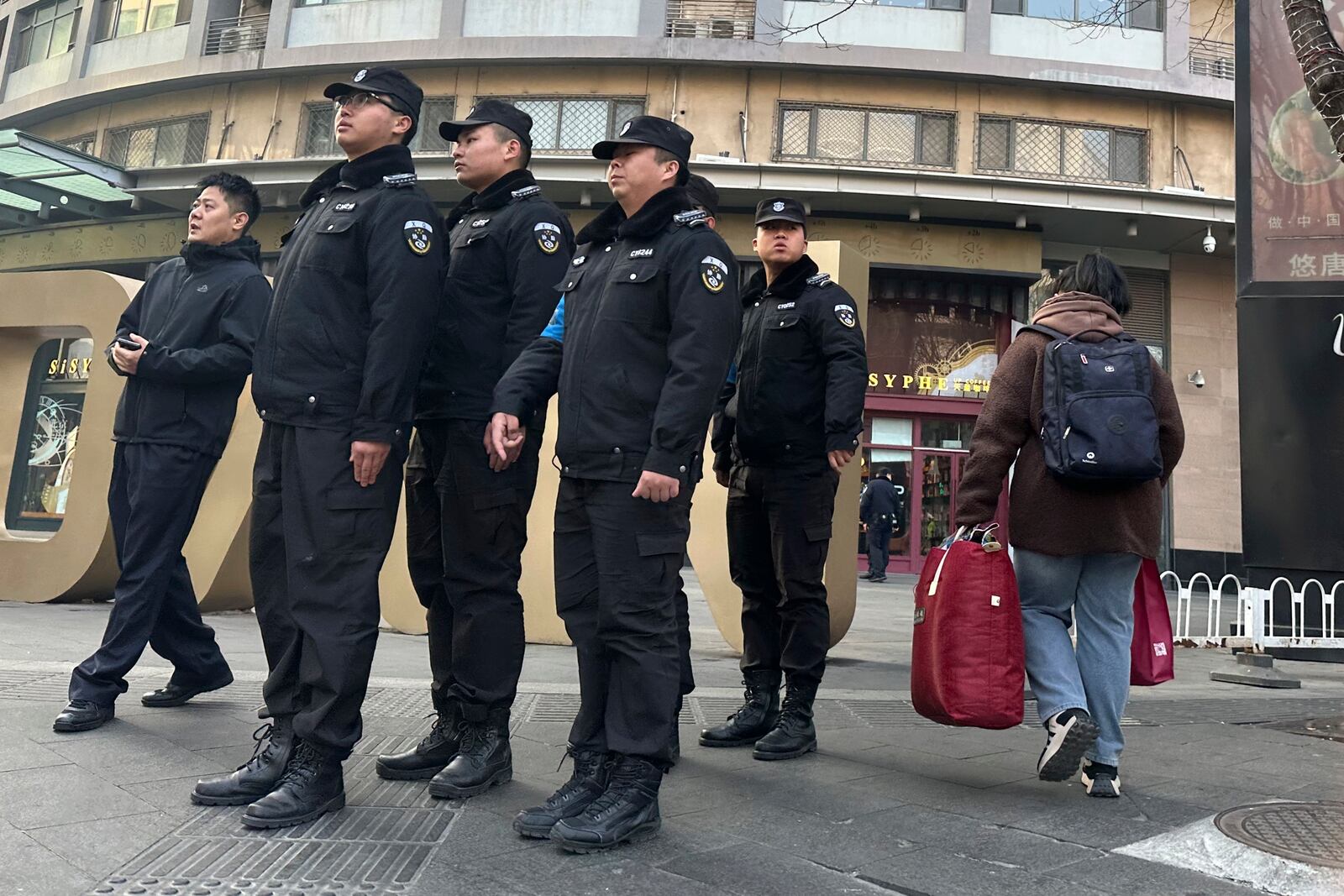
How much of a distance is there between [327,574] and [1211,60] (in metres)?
20.7

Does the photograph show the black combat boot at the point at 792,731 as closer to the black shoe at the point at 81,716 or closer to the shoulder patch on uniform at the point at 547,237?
the shoulder patch on uniform at the point at 547,237

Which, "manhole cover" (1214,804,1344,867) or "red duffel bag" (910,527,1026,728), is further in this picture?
"red duffel bag" (910,527,1026,728)

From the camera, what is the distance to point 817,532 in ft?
13.5

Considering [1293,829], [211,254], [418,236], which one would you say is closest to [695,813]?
[1293,829]

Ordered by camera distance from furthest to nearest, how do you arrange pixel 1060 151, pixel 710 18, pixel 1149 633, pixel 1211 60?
Answer: 1. pixel 1211 60
2. pixel 710 18
3. pixel 1060 151
4. pixel 1149 633

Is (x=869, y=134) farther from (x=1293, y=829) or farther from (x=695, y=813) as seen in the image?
(x=695, y=813)

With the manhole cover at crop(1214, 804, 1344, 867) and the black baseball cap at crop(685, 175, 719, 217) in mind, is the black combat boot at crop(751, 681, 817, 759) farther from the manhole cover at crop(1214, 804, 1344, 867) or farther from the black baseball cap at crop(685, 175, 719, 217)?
the black baseball cap at crop(685, 175, 719, 217)

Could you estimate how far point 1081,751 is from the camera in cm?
324

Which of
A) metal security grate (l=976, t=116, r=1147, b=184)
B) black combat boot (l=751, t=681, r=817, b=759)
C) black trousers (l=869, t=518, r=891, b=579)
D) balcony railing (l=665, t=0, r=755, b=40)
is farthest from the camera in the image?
balcony railing (l=665, t=0, r=755, b=40)

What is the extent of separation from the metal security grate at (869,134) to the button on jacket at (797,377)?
14618mm

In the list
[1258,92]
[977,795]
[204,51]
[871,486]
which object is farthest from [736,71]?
[977,795]

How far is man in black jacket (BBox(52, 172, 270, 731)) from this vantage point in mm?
3988

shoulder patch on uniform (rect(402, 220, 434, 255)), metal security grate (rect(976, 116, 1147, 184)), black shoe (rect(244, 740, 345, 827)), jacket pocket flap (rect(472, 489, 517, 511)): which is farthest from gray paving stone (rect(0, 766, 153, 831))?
metal security grate (rect(976, 116, 1147, 184))

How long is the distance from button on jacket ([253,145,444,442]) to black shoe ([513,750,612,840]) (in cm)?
113
